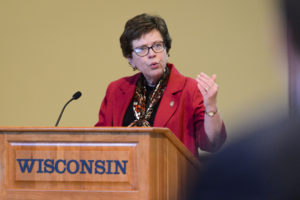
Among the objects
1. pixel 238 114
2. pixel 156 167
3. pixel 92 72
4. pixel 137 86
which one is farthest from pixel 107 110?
pixel 238 114

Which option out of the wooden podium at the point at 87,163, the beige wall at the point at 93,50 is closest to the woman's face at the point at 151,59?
the wooden podium at the point at 87,163

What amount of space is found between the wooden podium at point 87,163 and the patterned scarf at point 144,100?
0.86m

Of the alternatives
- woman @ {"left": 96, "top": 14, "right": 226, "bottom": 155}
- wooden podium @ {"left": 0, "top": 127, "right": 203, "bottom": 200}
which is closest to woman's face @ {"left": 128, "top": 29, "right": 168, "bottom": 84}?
woman @ {"left": 96, "top": 14, "right": 226, "bottom": 155}

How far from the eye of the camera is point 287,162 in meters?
0.40

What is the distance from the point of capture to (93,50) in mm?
4535

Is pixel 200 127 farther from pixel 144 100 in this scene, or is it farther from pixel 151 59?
pixel 151 59

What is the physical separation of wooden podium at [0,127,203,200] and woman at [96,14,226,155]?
83 centimetres

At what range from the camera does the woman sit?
2.82 m

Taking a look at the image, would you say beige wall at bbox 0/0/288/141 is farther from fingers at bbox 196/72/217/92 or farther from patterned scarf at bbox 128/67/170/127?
fingers at bbox 196/72/217/92

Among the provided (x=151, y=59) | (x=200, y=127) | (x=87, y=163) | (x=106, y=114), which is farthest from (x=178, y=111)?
(x=87, y=163)

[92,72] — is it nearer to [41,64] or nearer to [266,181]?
[41,64]

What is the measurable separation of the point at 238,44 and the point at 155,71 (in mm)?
1439

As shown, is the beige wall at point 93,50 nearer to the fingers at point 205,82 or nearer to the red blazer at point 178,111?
the red blazer at point 178,111

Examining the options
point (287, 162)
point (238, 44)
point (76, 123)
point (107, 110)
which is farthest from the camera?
point (76, 123)
